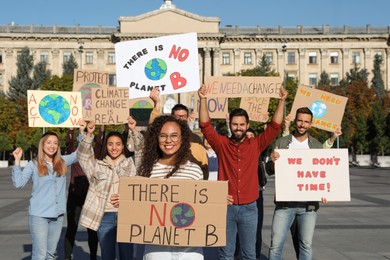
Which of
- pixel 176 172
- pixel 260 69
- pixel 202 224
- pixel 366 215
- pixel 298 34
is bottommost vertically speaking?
pixel 366 215

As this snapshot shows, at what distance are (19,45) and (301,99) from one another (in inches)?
3317

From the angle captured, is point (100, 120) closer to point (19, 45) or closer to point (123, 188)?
point (123, 188)

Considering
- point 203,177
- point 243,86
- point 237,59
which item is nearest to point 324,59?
point 237,59

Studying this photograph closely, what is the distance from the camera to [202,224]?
5.13 metres

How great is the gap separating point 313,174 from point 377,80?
78363 millimetres

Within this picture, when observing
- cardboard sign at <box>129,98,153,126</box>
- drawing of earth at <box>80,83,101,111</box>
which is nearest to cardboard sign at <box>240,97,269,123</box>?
cardboard sign at <box>129,98,153,126</box>

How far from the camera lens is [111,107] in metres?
9.02

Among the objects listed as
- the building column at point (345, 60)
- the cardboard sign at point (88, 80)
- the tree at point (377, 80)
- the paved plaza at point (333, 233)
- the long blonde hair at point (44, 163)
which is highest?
the building column at point (345, 60)

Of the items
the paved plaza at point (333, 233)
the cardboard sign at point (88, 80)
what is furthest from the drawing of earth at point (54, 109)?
the paved plaza at point (333, 233)

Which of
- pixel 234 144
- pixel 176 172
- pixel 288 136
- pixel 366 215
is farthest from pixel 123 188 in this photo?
pixel 366 215

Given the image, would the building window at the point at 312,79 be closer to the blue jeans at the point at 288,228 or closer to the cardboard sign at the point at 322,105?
the cardboard sign at the point at 322,105

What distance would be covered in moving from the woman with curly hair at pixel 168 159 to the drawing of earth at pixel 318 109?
5025 mm

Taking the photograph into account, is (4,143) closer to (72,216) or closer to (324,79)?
(324,79)

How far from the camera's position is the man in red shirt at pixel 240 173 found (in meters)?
6.68
